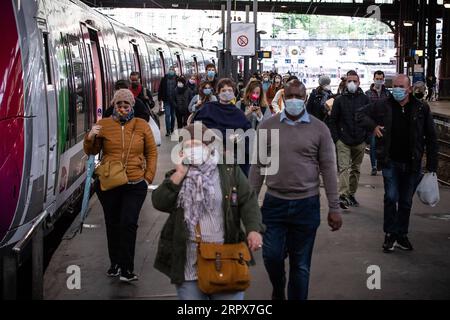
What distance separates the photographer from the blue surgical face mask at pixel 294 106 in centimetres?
601

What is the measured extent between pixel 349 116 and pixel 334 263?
11.3 feet

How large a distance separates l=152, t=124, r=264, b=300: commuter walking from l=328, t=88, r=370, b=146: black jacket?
6.46 metres

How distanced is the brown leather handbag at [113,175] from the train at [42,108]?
59 cm

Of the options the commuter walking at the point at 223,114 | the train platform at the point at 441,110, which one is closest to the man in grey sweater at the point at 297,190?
the commuter walking at the point at 223,114

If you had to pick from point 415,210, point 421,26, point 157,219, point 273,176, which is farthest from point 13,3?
point 421,26

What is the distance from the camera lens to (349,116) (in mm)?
11156

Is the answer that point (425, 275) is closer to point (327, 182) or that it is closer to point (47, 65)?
point (327, 182)

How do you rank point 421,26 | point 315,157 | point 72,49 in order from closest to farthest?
point 315,157 < point 72,49 < point 421,26

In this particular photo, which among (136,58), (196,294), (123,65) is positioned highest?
(136,58)

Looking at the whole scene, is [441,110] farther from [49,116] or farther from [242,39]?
[49,116]

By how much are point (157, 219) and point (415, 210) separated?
3572 millimetres

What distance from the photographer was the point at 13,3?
22.7 feet

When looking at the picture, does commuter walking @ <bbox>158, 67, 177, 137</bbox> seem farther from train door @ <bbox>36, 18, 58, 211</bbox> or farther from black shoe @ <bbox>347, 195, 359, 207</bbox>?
train door @ <bbox>36, 18, 58, 211</bbox>

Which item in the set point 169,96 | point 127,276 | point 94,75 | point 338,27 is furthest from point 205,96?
point 338,27
